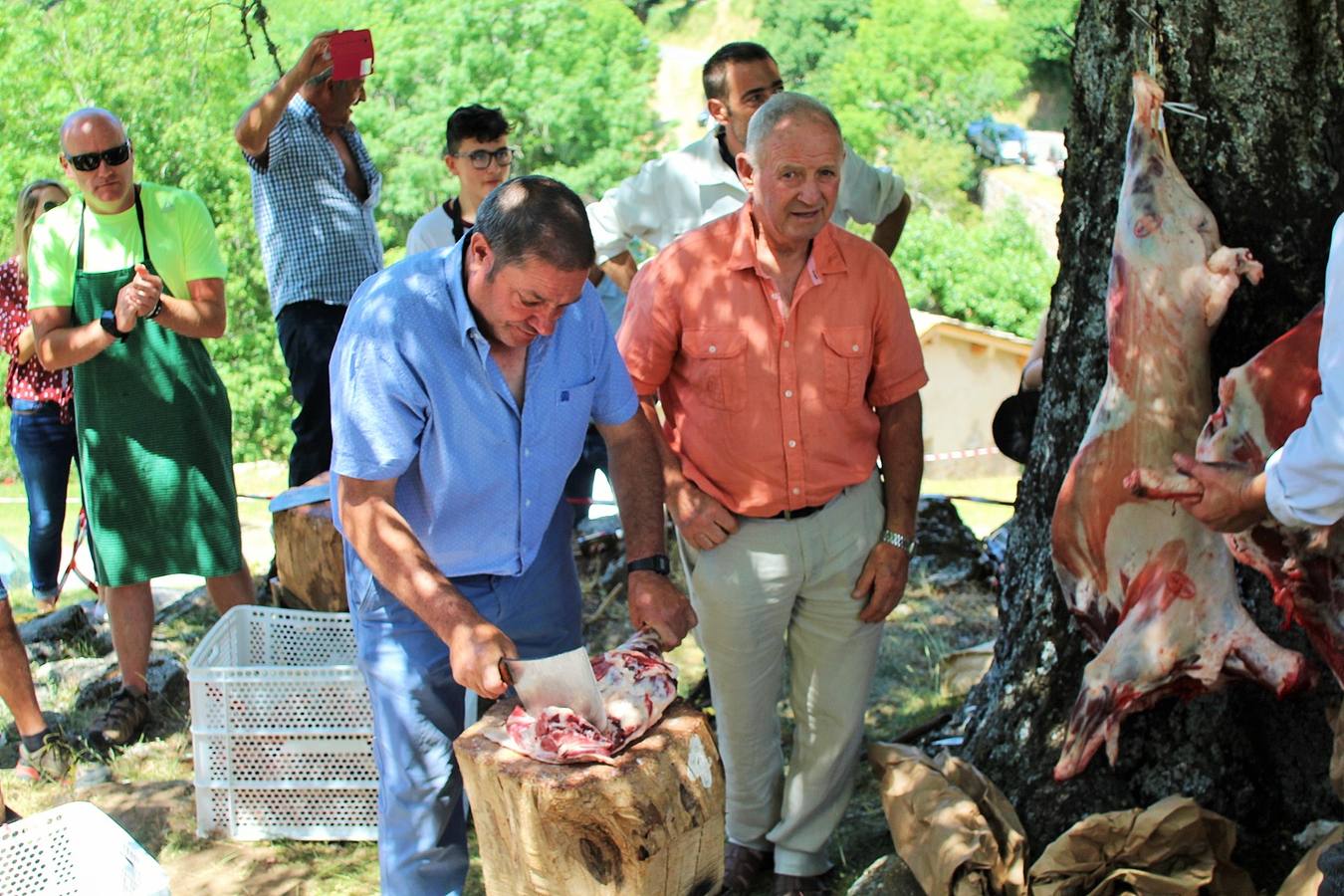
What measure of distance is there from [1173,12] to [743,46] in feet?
6.11

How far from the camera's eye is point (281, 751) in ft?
14.8

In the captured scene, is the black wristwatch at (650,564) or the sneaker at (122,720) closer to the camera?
the black wristwatch at (650,564)

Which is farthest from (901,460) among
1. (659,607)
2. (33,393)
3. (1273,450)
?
(33,393)

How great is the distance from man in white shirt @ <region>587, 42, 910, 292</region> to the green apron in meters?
1.63

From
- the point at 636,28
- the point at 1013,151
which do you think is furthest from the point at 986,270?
the point at 636,28

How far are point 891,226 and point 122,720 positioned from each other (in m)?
3.40

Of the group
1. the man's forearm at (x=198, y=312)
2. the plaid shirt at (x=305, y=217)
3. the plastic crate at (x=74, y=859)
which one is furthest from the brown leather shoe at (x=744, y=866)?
the plaid shirt at (x=305, y=217)

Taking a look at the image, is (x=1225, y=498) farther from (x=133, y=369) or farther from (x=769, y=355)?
(x=133, y=369)

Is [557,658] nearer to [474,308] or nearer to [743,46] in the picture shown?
[474,308]

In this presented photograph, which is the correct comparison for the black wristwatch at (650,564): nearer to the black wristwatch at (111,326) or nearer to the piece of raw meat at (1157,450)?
the piece of raw meat at (1157,450)

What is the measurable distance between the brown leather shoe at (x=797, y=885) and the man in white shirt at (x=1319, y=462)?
1.74 metres

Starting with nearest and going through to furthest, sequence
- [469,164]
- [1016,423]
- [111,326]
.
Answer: [1016,423] → [111,326] → [469,164]

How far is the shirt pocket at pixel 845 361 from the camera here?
3.71 m

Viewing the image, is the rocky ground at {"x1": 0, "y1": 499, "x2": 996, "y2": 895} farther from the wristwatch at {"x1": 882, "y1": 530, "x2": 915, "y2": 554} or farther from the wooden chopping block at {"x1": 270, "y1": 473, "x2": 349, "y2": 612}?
the wristwatch at {"x1": 882, "y1": 530, "x2": 915, "y2": 554}
